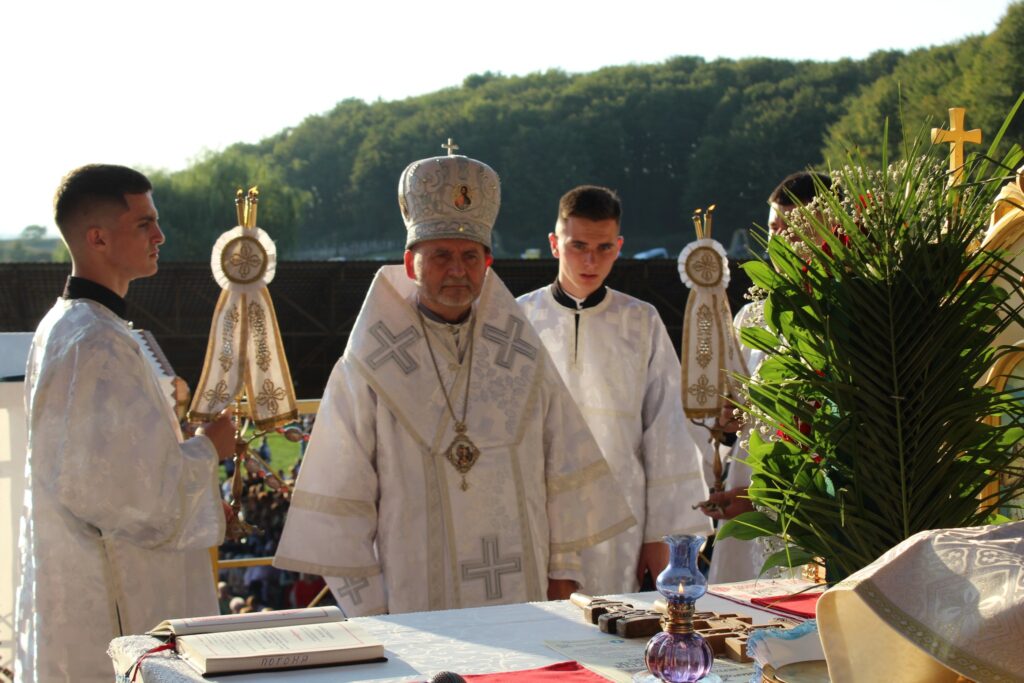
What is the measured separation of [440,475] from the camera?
3836 millimetres

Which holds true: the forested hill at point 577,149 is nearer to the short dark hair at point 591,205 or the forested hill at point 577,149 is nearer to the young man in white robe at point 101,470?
the short dark hair at point 591,205

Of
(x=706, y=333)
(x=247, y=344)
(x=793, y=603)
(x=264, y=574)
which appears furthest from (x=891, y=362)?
(x=264, y=574)

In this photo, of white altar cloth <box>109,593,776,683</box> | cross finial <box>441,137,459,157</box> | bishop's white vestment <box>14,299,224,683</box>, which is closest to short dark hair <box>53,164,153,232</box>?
bishop's white vestment <box>14,299,224,683</box>

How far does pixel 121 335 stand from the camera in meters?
3.74

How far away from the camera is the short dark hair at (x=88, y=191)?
380 cm

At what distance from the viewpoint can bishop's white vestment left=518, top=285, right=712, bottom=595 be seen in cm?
497

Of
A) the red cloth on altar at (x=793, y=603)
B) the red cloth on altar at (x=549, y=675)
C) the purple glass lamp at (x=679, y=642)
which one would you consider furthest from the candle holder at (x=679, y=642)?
the red cloth on altar at (x=793, y=603)

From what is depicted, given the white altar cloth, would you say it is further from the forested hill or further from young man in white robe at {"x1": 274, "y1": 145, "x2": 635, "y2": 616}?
the forested hill

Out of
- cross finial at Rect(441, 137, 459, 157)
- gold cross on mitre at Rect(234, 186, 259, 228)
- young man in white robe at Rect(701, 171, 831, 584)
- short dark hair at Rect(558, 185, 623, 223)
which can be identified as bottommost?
young man in white robe at Rect(701, 171, 831, 584)

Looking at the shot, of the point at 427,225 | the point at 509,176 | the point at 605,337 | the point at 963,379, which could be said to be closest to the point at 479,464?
the point at 427,225

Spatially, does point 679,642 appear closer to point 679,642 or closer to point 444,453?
point 679,642

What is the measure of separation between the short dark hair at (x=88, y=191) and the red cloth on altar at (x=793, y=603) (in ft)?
7.43

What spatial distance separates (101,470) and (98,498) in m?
0.08

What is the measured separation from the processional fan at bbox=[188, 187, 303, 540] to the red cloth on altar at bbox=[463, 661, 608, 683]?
2.01 m
